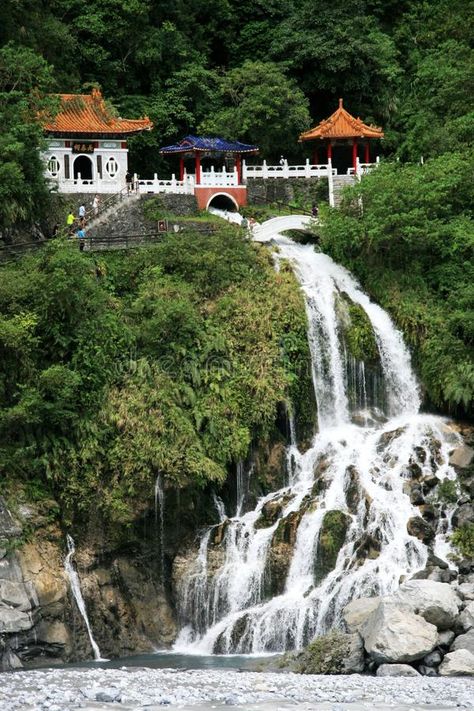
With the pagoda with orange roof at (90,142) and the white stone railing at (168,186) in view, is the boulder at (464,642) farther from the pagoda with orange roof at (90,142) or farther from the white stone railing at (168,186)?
the pagoda with orange roof at (90,142)

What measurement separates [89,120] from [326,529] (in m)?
20.3

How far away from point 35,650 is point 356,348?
45.5ft

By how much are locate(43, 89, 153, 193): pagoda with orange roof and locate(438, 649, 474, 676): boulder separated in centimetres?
2399

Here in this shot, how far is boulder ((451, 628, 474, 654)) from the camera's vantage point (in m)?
25.1

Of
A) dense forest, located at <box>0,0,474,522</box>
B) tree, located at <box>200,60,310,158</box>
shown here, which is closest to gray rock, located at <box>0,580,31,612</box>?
dense forest, located at <box>0,0,474,522</box>

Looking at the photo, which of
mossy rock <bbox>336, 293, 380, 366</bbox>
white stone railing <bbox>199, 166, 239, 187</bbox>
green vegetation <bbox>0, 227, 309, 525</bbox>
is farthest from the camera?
white stone railing <bbox>199, 166, 239, 187</bbox>

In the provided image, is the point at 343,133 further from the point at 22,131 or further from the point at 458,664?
the point at 458,664

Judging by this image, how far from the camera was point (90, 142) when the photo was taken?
4509cm

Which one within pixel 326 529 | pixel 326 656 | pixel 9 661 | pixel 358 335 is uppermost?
pixel 358 335

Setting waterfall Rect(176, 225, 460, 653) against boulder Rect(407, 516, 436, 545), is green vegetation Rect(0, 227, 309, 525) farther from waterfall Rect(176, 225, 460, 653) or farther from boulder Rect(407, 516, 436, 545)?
boulder Rect(407, 516, 436, 545)

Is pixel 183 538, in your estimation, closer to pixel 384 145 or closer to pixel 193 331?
pixel 193 331

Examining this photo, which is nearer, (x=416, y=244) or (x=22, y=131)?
(x=22, y=131)

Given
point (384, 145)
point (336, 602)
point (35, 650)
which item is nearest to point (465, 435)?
point (336, 602)

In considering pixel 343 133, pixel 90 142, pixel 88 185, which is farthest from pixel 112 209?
pixel 343 133
